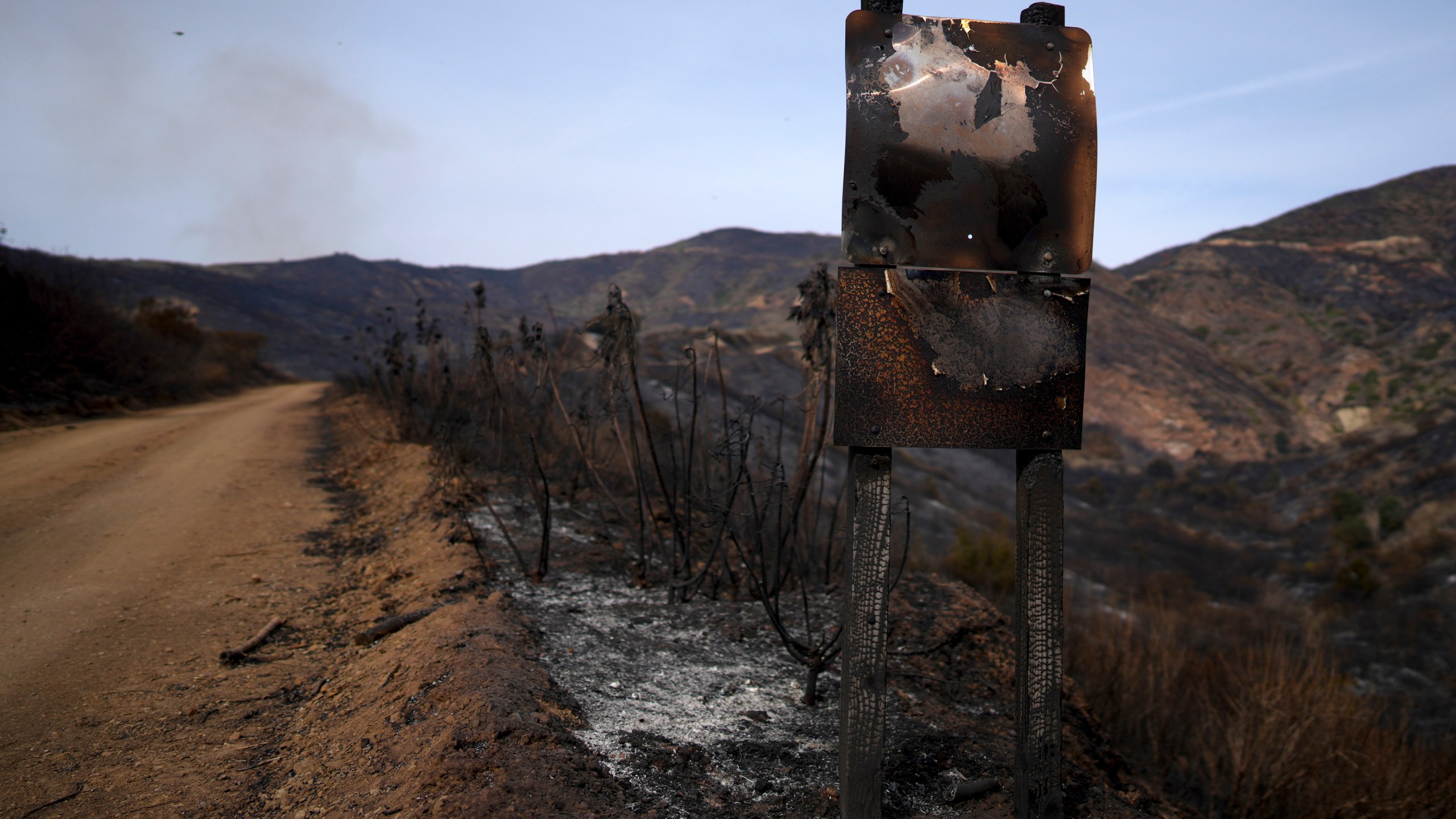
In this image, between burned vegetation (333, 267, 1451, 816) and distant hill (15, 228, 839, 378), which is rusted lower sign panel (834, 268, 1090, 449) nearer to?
burned vegetation (333, 267, 1451, 816)

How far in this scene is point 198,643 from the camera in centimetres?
368

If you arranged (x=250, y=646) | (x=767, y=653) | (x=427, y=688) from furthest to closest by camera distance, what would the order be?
1. (x=767, y=653)
2. (x=250, y=646)
3. (x=427, y=688)

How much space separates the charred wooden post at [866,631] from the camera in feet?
7.03

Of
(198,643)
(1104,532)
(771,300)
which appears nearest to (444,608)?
(198,643)

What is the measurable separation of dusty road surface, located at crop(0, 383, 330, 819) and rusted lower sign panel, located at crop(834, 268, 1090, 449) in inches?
100

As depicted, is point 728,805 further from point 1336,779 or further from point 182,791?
point 1336,779

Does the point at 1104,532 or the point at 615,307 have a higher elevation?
the point at 615,307

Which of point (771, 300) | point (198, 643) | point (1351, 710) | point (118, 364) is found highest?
point (771, 300)

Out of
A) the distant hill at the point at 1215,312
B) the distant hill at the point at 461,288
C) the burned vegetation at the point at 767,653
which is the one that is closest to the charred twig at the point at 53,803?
the burned vegetation at the point at 767,653

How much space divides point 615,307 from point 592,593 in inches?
65.9

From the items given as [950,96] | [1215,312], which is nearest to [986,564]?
[950,96]

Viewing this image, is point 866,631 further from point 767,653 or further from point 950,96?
point 767,653

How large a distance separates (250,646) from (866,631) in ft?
10.2

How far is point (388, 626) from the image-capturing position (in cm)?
370
